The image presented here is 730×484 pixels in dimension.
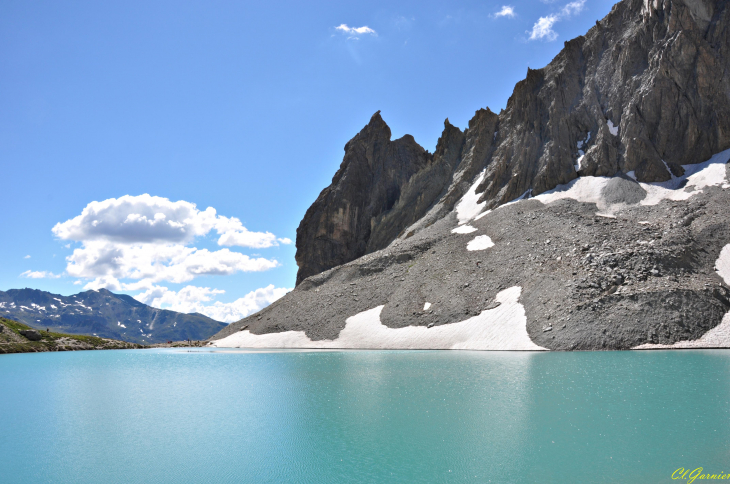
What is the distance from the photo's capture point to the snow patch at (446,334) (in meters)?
42.8

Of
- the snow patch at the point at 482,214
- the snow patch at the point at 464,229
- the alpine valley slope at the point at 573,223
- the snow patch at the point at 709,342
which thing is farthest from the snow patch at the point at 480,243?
the snow patch at the point at 709,342

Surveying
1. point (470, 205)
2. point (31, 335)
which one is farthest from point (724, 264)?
point (31, 335)

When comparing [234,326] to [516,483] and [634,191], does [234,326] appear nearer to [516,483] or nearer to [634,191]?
[634,191]

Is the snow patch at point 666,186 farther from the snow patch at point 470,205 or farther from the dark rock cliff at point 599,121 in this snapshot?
the snow patch at point 470,205

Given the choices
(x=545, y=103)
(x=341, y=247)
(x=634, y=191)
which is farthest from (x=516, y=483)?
(x=341, y=247)

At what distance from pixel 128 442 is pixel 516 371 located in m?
19.9

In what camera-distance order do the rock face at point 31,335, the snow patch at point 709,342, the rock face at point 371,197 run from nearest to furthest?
the snow patch at point 709,342, the rock face at point 31,335, the rock face at point 371,197

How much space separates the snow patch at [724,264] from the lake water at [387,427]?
21.7 metres

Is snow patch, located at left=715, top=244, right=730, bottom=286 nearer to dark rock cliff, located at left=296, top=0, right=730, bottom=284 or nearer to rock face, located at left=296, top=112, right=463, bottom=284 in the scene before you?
dark rock cliff, located at left=296, top=0, right=730, bottom=284

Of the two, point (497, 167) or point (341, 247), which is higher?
point (497, 167)

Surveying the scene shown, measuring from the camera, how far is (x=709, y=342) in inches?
1367

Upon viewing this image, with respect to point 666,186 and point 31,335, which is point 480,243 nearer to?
point 666,186

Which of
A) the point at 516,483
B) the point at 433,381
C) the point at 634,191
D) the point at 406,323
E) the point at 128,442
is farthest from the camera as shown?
the point at 634,191

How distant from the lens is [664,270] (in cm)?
4162
